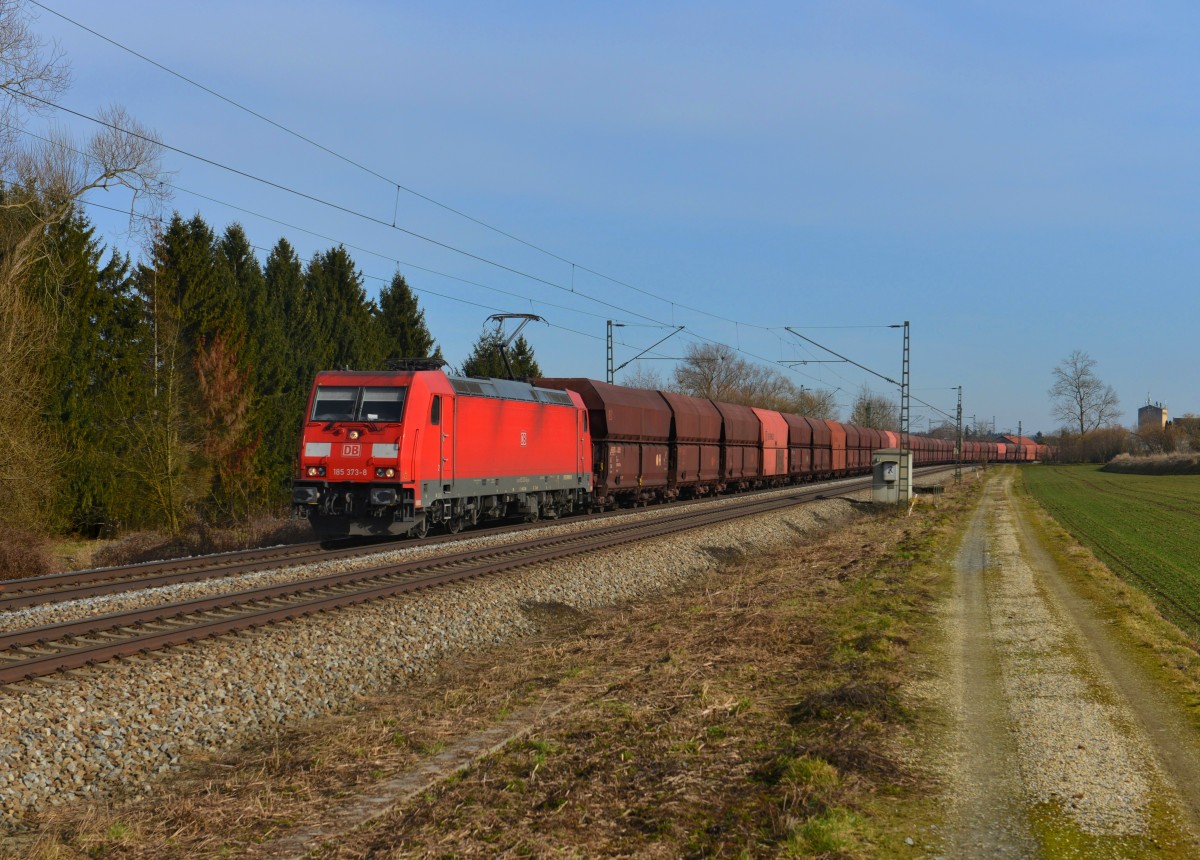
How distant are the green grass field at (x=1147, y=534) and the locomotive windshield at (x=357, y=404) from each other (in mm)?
13725

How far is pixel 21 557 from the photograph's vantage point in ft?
59.6

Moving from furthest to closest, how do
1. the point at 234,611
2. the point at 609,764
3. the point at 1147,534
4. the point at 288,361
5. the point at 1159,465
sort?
the point at 1159,465 → the point at 288,361 → the point at 1147,534 → the point at 234,611 → the point at 609,764

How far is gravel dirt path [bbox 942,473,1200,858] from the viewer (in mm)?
5219

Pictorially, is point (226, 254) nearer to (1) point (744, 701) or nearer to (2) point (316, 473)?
(2) point (316, 473)

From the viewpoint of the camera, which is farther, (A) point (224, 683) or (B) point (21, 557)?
(B) point (21, 557)

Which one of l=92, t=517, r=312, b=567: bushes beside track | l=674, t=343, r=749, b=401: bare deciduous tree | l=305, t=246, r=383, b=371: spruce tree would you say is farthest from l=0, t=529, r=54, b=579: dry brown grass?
l=674, t=343, r=749, b=401: bare deciduous tree

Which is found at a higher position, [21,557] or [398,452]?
[398,452]

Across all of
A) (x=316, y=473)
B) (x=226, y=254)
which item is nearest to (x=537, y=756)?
(x=316, y=473)

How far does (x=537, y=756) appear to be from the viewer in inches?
259

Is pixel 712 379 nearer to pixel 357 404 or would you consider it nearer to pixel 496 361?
Result: pixel 496 361

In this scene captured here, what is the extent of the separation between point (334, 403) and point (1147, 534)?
79.2 ft

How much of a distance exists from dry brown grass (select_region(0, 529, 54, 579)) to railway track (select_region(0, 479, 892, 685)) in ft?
19.7

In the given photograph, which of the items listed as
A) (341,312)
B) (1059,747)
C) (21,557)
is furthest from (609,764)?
(341,312)

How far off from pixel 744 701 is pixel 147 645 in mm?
6106
